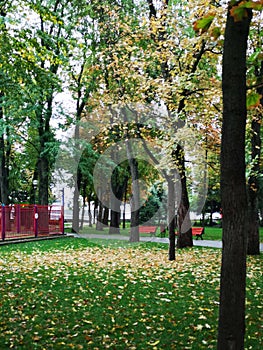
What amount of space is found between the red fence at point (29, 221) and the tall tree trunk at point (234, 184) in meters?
16.3

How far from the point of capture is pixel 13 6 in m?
11.4

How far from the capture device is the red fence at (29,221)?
19047 mm

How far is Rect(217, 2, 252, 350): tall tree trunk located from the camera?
10.8 ft

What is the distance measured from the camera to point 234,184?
331 centimetres

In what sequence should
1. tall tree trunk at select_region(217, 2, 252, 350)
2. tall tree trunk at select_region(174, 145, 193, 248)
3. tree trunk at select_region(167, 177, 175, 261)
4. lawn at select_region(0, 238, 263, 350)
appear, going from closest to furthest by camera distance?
tall tree trunk at select_region(217, 2, 252, 350) < lawn at select_region(0, 238, 263, 350) < tree trunk at select_region(167, 177, 175, 261) < tall tree trunk at select_region(174, 145, 193, 248)

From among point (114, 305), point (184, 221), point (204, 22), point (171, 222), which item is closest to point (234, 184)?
point (204, 22)

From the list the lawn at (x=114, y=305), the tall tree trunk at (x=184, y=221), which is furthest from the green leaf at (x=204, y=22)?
the tall tree trunk at (x=184, y=221)

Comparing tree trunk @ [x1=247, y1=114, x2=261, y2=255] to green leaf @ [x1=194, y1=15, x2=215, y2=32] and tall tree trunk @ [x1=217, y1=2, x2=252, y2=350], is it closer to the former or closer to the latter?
tall tree trunk @ [x1=217, y1=2, x2=252, y2=350]

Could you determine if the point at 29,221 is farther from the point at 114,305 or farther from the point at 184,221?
the point at 114,305

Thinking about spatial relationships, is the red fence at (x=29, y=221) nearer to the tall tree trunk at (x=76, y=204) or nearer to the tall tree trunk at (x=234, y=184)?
the tall tree trunk at (x=76, y=204)

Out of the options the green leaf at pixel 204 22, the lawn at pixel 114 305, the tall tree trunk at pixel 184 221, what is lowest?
the lawn at pixel 114 305

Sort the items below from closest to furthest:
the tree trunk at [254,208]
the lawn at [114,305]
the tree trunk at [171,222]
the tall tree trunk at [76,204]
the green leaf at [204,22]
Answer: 1. the green leaf at [204,22]
2. the lawn at [114,305]
3. the tree trunk at [171,222]
4. the tree trunk at [254,208]
5. the tall tree trunk at [76,204]

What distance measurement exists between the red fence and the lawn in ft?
25.3

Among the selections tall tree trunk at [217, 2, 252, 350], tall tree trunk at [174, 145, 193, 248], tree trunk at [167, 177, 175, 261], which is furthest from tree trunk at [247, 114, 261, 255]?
tall tree trunk at [217, 2, 252, 350]
